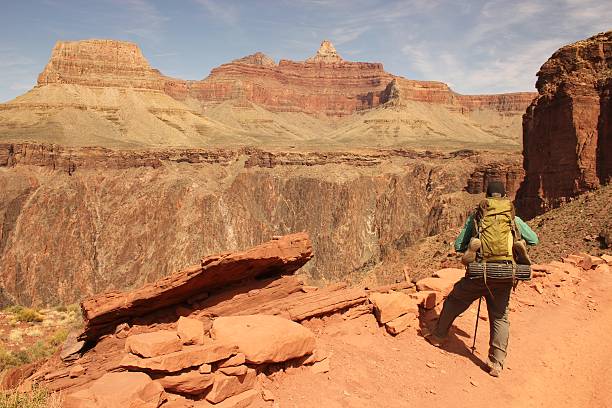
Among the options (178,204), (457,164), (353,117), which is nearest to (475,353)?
(178,204)

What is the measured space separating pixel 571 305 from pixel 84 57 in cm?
14943

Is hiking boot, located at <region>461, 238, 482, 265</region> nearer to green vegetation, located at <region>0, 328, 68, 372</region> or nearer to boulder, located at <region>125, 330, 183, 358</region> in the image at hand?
boulder, located at <region>125, 330, 183, 358</region>

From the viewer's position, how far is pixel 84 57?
133750 mm

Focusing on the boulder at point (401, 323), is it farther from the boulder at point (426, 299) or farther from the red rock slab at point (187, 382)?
the red rock slab at point (187, 382)

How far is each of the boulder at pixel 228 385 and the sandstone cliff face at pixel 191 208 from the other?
46.1 meters

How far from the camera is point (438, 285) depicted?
10.2 meters

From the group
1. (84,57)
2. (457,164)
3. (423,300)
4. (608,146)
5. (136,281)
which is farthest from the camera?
(84,57)

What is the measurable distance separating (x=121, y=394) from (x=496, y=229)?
5.79 meters

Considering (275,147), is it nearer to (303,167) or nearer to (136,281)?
(303,167)

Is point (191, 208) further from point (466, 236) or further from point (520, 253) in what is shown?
point (520, 253)

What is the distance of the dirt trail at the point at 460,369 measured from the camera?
650cm

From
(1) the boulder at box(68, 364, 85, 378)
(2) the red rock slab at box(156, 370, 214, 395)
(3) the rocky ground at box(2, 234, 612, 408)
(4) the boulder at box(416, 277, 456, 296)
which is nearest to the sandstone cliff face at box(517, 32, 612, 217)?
(3) the rocky ground at box(2, 234, 612, 408)

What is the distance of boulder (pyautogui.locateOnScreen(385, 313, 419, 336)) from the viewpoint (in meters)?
8.42

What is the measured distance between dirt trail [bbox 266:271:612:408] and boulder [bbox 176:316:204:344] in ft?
4.07
